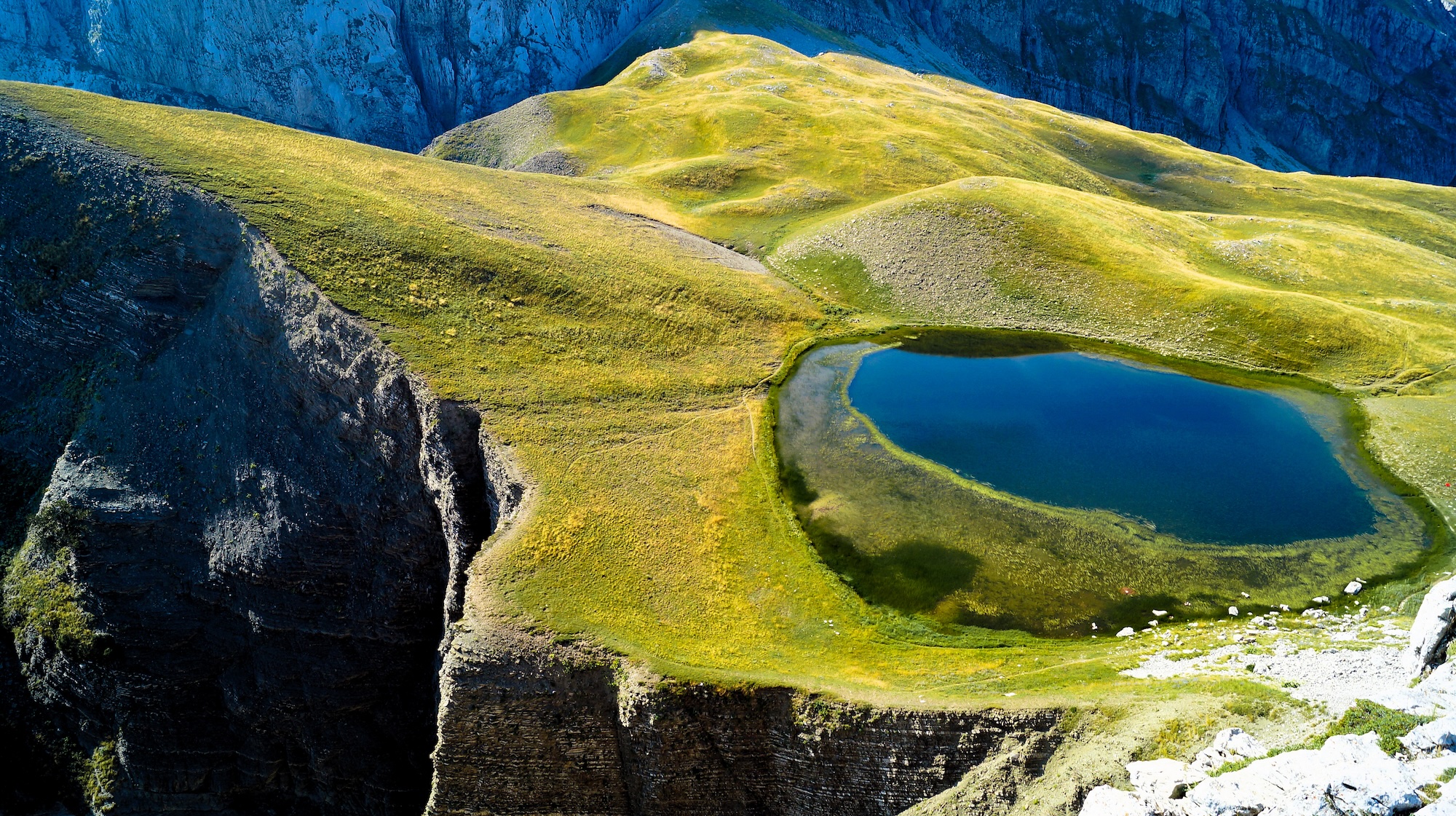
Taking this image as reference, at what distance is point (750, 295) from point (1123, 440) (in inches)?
1468

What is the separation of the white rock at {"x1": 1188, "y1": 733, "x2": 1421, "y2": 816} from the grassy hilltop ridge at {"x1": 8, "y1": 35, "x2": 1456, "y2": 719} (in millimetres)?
10499

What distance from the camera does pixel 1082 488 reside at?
5128cm

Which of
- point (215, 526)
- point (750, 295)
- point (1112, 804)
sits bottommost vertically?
point (1112, 804)

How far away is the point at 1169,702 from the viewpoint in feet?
98.1

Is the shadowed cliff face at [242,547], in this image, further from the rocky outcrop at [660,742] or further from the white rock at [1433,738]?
the white rock at [1433,738]

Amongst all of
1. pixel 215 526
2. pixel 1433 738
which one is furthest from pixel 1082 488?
Answer: pixel 215 526

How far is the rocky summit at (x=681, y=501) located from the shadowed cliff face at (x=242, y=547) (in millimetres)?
287

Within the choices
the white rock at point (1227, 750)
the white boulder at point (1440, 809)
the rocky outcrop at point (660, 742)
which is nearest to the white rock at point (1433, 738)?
the white boulder at point (1440, 809)

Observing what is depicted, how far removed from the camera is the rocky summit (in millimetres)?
34000

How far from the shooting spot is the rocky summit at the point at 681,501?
3400cm

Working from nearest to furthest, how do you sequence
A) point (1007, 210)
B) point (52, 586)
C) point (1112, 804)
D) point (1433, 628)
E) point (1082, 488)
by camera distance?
point (1112, 804) → point (1433, 628) → point (1082, 488) → point (52, 586) → point (1007, 210)

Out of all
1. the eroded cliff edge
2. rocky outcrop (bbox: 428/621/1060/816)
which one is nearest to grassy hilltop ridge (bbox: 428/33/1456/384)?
the eroded cliff edge

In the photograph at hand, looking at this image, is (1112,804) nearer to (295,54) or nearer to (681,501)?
(681,501)

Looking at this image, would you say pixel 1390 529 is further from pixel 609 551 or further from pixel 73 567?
pixel 73 567
